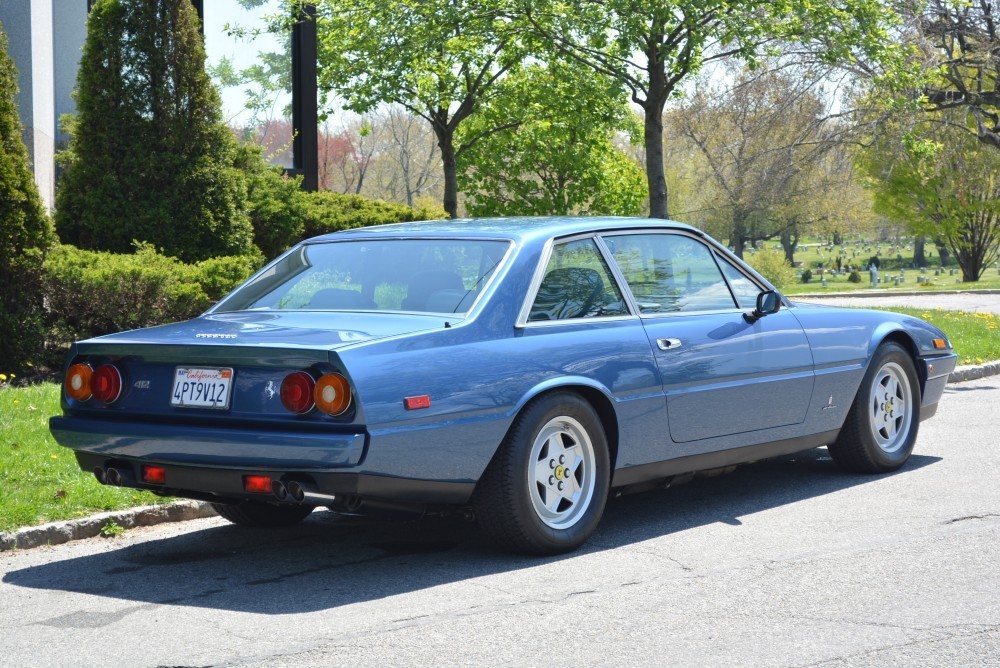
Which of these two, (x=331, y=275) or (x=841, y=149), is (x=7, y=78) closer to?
(x=331, y=275)

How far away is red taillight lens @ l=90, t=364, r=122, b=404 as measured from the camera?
18.4 ft

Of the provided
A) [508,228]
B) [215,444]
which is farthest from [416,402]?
[508,228]

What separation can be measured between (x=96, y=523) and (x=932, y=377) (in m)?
5.03

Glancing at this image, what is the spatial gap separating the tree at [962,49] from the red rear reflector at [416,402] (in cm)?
2084

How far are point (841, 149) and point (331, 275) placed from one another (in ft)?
73.3

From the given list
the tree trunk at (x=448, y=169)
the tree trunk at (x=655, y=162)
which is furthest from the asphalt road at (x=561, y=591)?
the tree trunk at (x=448, y=169)

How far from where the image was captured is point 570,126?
29125 mm

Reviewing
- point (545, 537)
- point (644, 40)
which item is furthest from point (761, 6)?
point (545, 537)

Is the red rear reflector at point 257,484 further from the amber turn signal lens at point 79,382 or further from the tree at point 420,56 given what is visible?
the tree at point 420,56

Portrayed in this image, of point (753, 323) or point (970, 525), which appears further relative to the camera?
point (753, 323)

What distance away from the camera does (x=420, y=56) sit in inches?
846

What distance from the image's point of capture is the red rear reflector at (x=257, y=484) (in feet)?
16.8

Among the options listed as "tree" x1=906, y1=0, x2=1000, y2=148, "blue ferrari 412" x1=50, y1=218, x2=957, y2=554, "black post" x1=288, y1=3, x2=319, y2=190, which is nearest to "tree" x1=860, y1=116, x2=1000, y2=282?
"tree" x1=906, y1=0, x2=1000, y2=148

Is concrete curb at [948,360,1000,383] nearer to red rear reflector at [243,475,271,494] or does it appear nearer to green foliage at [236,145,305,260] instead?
green foliage at [236,145,305,260]
